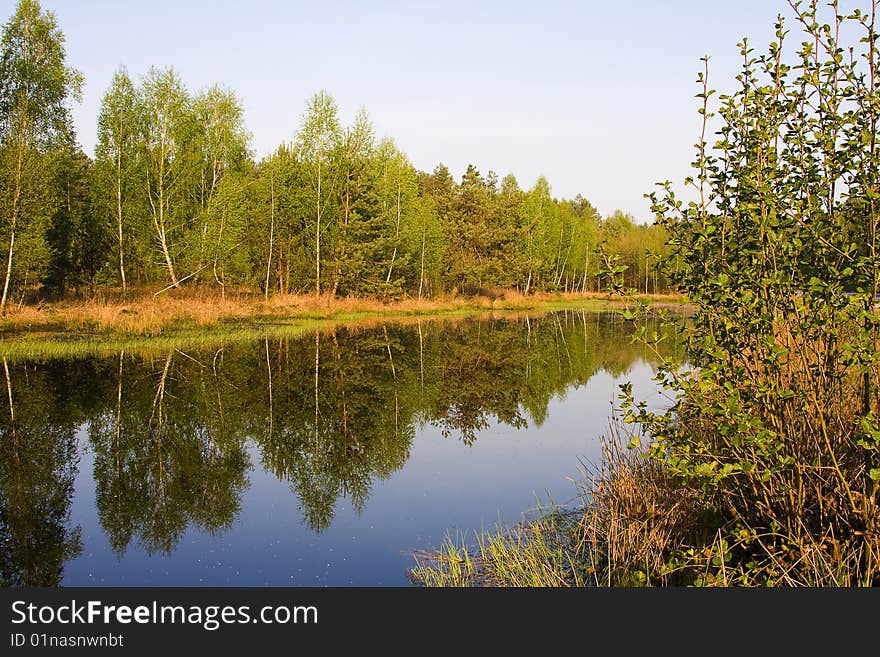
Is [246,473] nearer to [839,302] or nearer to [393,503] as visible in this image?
[393,503]

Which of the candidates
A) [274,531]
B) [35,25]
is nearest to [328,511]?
[274,531]

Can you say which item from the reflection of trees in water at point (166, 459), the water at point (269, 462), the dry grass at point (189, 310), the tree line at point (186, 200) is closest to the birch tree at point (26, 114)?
the tree line at point (186, 200)

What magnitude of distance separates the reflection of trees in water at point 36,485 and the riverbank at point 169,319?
877cm

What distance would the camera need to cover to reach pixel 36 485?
8.91 m

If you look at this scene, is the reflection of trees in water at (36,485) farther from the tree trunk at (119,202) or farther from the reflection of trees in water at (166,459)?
the tree trunk at (119,202)

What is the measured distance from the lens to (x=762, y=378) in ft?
16.7

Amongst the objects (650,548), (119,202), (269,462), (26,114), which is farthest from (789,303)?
(119,202)

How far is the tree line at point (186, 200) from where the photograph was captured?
29.6 m

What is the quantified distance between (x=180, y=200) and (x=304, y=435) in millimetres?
32336

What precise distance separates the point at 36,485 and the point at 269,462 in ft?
10.3

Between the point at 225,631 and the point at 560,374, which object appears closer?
the point at 225,631

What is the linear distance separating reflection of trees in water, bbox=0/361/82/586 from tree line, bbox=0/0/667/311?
1727 centimetres

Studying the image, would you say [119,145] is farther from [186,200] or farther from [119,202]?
[186,200]

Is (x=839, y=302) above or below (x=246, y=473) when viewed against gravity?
above
